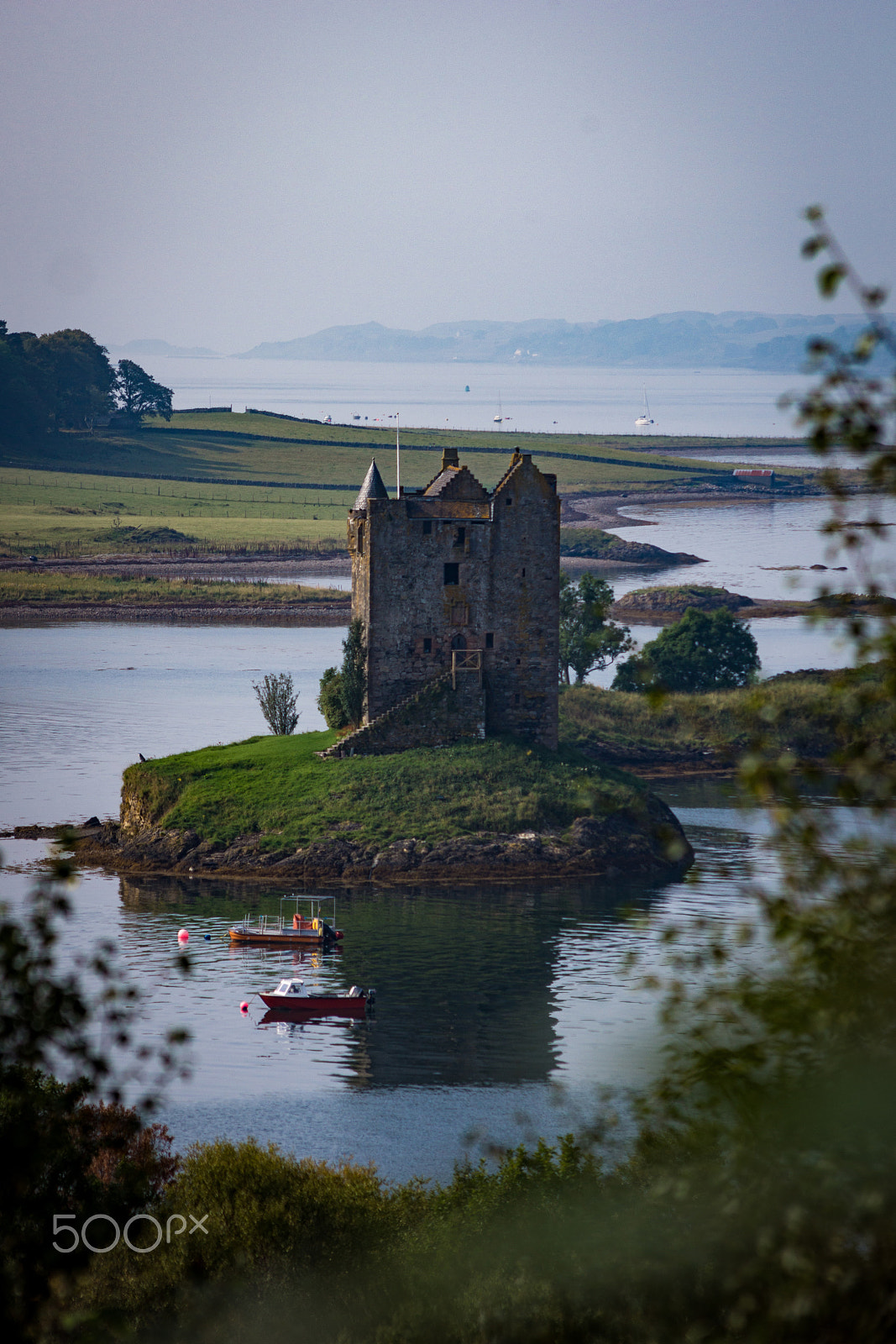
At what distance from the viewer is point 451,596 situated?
211 ft

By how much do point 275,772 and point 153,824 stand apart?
509cm

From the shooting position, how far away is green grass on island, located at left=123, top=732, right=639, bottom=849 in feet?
202

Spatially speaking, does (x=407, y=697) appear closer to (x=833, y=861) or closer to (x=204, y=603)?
(x=833, y=861)

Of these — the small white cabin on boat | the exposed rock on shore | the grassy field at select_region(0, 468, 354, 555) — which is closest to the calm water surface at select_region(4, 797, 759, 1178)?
the small white cabin on boat

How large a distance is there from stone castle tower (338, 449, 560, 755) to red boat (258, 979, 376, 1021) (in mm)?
19177

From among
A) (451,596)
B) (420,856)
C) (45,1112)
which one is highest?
(451,596)

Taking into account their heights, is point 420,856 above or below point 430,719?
below

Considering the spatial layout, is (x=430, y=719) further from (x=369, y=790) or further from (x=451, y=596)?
(x=451, y=596)

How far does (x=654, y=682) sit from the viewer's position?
13688mm

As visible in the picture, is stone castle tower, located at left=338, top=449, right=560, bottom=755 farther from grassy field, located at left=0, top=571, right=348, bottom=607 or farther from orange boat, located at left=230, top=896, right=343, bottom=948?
grassy field, located at left=0, top=571, right=348, bottom=607

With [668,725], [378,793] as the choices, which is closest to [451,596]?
[378,793]

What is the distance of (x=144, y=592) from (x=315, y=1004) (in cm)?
10077

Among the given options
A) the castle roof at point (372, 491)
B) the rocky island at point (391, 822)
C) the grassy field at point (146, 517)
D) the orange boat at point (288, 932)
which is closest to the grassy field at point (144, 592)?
the grassy field at point (146, 517)

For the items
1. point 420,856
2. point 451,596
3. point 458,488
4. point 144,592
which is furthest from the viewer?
point 144,592
